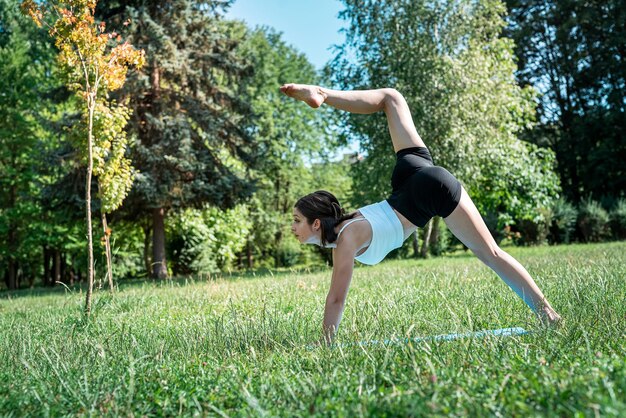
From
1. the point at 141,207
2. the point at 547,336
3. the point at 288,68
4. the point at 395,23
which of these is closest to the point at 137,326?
the point at 547,336

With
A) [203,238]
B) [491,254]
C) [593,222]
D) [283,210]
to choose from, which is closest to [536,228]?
[593,222]

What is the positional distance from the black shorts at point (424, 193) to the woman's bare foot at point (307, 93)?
792mm

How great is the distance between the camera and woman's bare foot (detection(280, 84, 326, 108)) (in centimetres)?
399

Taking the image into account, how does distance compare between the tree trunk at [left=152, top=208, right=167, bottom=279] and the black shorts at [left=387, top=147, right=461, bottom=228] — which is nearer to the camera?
the black shorts at [left=387, top=147, right=461, bottom=228]

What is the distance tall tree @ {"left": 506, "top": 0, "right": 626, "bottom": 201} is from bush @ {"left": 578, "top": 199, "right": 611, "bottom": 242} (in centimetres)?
643

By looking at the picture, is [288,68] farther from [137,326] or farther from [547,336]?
[547,336]

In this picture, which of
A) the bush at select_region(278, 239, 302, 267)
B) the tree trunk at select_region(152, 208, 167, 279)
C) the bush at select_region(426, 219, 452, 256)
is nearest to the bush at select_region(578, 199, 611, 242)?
the bush at select_region(426, 219, 452, 256)

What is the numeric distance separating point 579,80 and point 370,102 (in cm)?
3088

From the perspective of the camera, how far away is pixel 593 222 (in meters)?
23.2

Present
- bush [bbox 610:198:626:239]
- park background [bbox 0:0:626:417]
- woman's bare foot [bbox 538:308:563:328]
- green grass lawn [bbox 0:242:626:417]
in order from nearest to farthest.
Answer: green grass lawn [bbox 0:242:626:417]
park background [bbox 0:0:626:417]
woman's bare foot [bbox 538:308:563:328]
bush [bbox 610:198:626:239]

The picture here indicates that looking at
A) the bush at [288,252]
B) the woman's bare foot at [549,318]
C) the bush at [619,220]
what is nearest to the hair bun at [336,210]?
the woman's bare foot at [549,318]

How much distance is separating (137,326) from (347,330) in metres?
2.33

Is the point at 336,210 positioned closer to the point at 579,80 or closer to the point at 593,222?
the point at 593,222

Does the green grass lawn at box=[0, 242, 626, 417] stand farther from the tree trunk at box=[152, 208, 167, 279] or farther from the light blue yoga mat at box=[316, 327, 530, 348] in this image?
the tree trunk at box=[152, 208, 167, 279]
